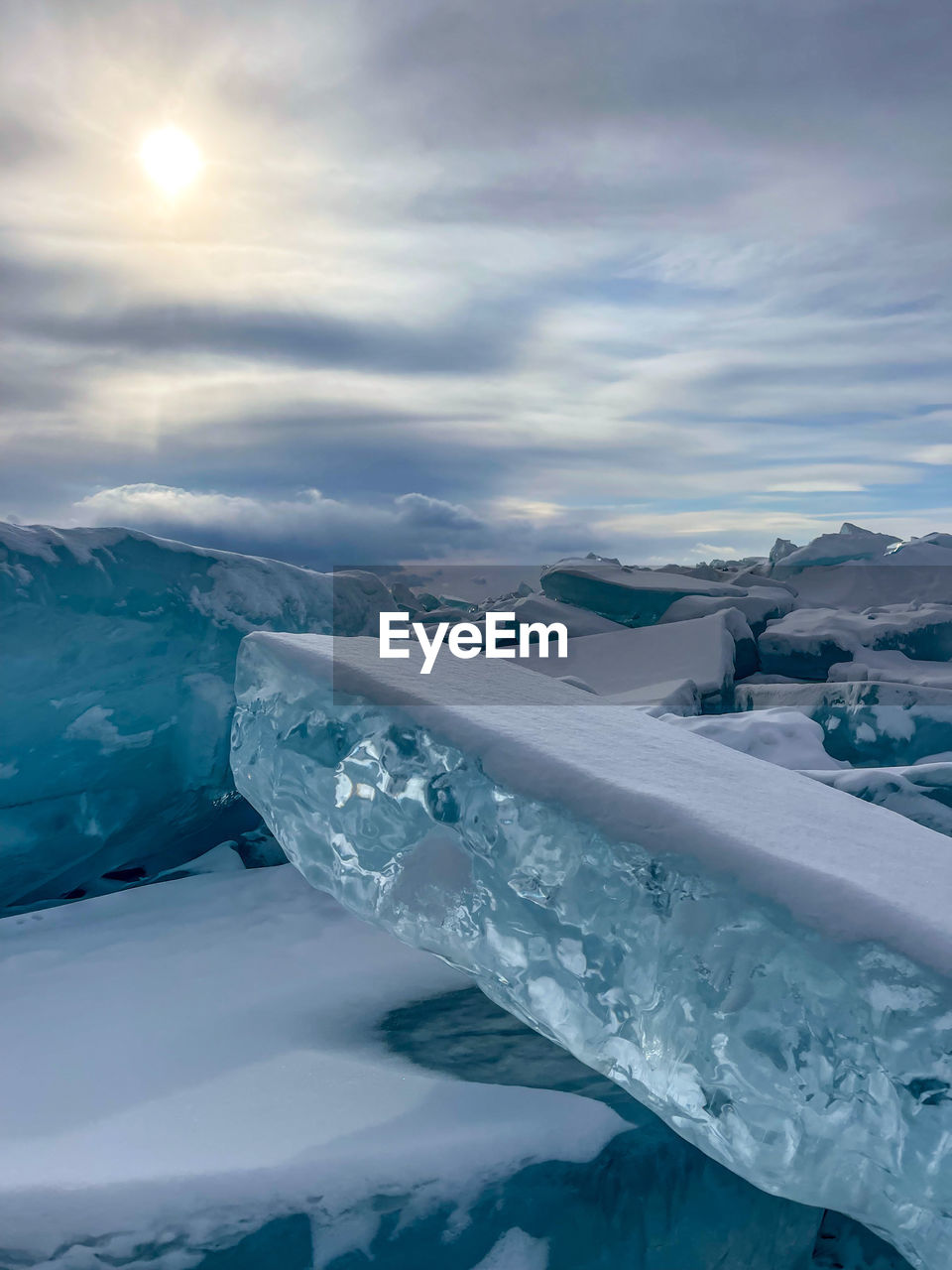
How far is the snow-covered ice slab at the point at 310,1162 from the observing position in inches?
42.2

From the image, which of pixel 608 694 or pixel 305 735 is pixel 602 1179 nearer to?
pixel 305 735

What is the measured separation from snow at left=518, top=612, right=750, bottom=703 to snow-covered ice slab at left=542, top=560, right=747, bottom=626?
1744 millimetres

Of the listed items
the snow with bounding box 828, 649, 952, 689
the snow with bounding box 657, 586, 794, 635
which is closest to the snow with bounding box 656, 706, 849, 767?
the snow with bounding box 828, 649, 952, 689

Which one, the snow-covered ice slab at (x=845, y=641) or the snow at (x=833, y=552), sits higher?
the snow at (x=833, y=552)

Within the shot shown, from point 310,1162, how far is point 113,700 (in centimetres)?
165

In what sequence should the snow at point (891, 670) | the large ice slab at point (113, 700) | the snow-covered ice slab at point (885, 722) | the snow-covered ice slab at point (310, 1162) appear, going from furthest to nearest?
1. the snow at point (891, 670)
2. the snow-covered ice slab at point (885, 722)
3. the large ice slab at point (113, 700)
4. the snow-covered ice slab at point (310, 1162)

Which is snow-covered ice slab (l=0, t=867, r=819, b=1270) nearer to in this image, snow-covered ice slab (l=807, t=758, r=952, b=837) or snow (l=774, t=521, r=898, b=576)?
snow-covered ice slab (l=807, t=758, r=952, b=837)

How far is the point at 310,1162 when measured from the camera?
1127mm

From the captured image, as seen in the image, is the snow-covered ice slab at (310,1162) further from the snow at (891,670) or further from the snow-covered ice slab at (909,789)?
the snow at (891,670)

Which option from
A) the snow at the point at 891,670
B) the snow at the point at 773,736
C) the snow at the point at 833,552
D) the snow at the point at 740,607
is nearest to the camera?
the snow at the point at 773,736

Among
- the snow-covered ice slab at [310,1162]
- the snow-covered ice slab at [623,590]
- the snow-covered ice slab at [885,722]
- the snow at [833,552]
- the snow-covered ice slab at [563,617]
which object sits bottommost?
the snow-covered ice slab at [310,1162]

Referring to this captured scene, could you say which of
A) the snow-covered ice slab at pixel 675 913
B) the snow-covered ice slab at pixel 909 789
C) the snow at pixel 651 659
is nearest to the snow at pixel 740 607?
the snow at pixel 651 659

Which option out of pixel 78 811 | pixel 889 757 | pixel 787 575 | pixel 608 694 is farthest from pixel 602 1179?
pixel 787 575

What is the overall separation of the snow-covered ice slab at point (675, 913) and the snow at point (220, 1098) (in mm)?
193
